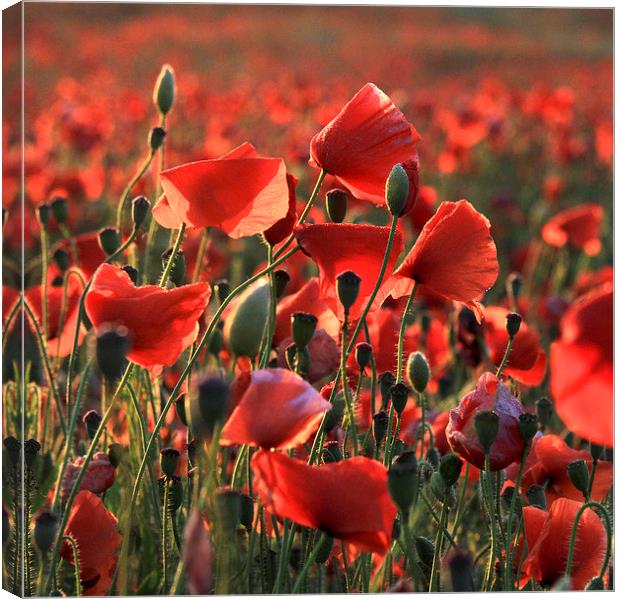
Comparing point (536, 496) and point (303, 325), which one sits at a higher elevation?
point (303, 325)

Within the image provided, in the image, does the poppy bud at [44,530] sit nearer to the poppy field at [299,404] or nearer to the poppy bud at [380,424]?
the poppy field at [299,404]

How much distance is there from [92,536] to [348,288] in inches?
13.8

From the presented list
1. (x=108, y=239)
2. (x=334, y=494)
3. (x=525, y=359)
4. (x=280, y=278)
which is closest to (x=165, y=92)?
(x=108, y=239)

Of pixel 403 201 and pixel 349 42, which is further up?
pixel 349 42

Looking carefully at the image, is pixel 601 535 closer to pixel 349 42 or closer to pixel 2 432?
pixel 2 432

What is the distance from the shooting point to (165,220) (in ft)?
3.40

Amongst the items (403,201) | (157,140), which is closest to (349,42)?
(157,140)

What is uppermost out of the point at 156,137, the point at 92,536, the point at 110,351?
the point at 156,137

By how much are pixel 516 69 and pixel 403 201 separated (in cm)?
439

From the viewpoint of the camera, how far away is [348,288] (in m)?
0.90

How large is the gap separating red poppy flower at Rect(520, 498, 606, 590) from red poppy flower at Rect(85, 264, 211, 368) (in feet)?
1.14

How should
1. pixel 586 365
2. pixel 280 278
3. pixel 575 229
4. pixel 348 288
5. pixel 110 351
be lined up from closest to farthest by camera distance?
Result: pixel 586 365 < pixel 110 351 < pixel 348 288 < pixel 280 278 < pixel 575 229

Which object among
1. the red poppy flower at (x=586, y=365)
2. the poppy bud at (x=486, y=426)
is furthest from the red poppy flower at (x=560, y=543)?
the red poppy flower at (x=586, y=365)

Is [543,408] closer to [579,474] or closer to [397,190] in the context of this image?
[579,474]
